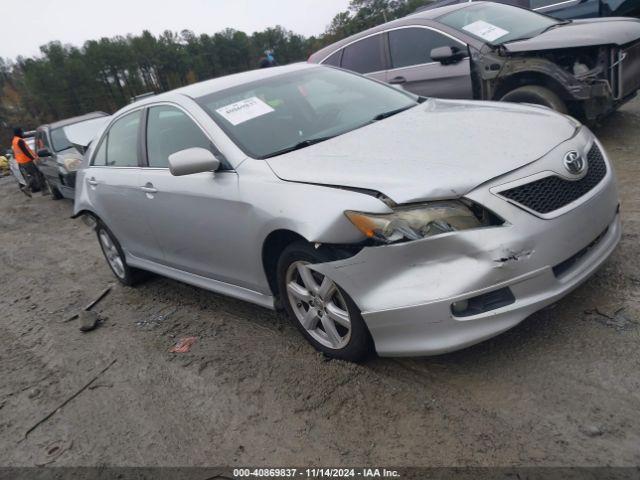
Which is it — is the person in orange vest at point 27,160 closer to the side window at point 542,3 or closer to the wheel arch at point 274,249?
the side window at point 542,3

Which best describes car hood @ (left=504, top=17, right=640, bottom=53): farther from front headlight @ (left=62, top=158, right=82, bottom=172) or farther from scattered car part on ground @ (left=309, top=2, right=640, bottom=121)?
front headlight @ (left=62, top=158, right=82, bottom=172)

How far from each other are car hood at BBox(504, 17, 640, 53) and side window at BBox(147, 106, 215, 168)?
3604 mm

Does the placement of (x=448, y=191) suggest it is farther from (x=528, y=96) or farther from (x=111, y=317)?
(x=528, y=96)

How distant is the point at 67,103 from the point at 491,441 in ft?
229

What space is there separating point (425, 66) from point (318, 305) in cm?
442

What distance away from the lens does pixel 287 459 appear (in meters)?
2.45

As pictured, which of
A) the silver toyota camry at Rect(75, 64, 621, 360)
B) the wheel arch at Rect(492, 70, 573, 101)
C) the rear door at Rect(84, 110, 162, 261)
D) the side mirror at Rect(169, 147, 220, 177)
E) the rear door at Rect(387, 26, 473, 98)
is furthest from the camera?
the rear door at Rect(387, 26, 473, 98)

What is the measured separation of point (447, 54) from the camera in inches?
231

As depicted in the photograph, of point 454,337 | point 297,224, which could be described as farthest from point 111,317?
point 454,337

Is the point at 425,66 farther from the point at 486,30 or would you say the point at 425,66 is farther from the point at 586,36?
the point at 586,36

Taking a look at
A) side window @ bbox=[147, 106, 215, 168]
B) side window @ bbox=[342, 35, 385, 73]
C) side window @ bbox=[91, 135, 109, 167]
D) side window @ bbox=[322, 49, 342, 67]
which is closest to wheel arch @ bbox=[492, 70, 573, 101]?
side window @ bbox=[342, 35, 385, 73]

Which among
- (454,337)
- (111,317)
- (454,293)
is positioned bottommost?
(111,317)

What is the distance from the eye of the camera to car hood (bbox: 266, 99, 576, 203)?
253 cm

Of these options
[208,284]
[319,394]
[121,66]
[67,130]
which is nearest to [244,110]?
[208,284]
